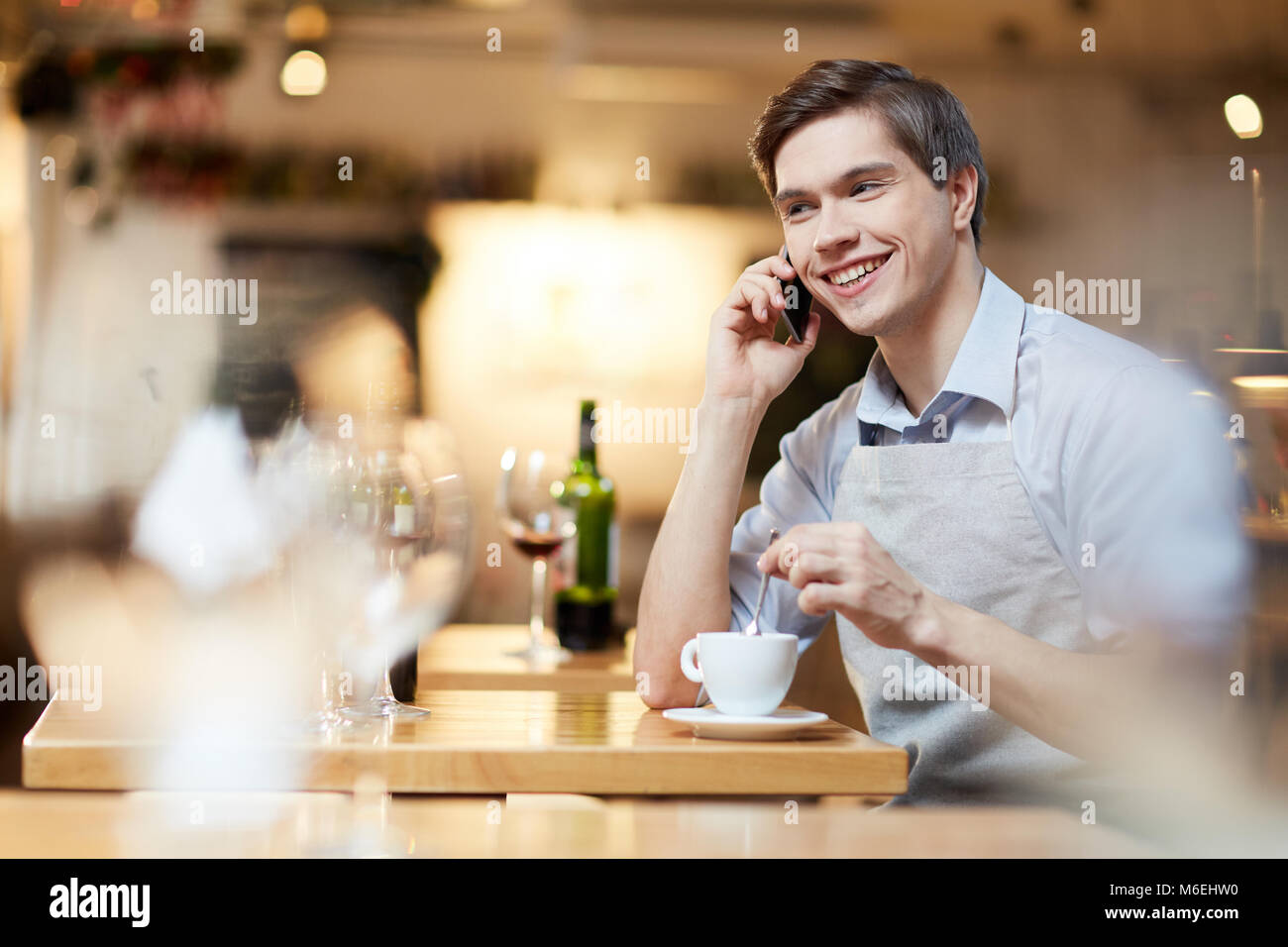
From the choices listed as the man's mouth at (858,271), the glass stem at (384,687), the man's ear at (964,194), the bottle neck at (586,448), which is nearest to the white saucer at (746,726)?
the glass stem at (384,687)

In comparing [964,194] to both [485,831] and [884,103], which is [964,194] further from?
[485,831]

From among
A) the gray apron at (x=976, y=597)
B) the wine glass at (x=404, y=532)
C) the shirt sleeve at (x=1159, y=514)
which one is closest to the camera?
the wine glass at (x=404, y=532)

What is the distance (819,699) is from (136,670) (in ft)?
7.29

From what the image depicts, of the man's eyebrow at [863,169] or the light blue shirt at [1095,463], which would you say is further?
the man's eyebrow at [863,169]

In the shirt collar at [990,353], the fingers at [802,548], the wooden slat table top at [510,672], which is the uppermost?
the shirt collar at [990,353]

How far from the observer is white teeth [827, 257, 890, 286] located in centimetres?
141

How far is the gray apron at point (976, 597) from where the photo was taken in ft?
4.22

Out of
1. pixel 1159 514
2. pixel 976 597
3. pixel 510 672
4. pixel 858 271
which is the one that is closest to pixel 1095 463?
pixel 1159 514

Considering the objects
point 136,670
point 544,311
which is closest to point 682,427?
point 544,311

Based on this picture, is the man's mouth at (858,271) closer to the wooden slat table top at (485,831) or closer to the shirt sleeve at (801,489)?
the shirt sleeve at (801,489)

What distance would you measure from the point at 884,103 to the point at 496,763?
93cm

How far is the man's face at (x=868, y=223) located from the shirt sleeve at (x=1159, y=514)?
0.88ft

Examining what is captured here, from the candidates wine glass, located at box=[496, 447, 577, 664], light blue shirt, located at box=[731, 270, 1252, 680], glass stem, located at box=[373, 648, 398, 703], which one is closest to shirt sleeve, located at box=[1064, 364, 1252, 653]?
light blue shirt, located at box=[731, 270, 1252, 680]
